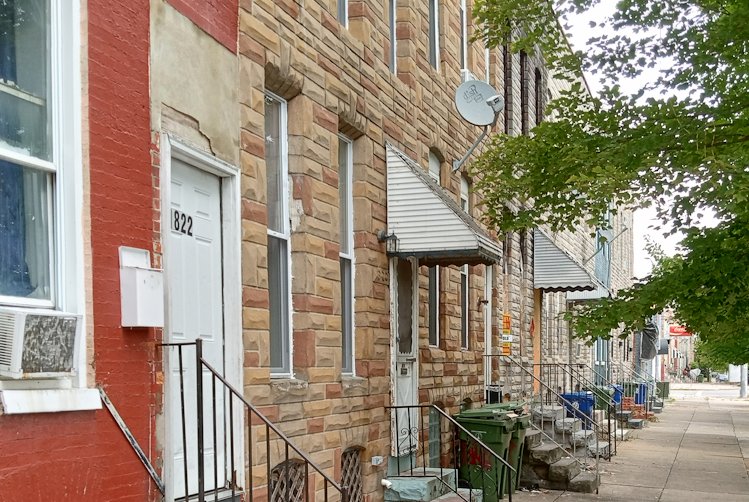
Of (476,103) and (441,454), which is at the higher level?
(476,103)

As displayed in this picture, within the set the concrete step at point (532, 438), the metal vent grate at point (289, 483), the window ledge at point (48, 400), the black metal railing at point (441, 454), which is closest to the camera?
the window ledge at point (48, 400)

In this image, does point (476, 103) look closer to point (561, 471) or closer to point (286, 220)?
point (286, 220)

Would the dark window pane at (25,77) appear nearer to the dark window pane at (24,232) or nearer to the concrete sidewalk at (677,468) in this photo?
the dark window pane at (24,232)

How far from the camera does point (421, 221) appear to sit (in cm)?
927

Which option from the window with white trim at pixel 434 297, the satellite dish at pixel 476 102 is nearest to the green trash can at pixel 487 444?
the window with white trim at pixel 434 297

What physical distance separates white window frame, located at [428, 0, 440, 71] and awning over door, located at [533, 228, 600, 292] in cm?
645

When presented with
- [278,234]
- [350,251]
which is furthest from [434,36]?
[278,234]

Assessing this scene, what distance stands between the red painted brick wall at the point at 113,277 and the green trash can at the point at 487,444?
20.1 feet

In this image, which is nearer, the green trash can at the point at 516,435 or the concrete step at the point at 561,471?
the green trash can at the point at 516,435

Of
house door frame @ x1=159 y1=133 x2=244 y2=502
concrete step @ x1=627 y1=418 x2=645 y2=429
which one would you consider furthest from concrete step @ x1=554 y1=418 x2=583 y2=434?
house door frame @ x1=159 y1=133 x2=244 y2=502

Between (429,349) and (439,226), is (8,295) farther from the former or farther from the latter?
(429,349)

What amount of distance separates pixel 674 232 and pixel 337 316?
388 centimetres

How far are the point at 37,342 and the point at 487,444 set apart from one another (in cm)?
722

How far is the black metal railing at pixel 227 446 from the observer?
5348 mm
